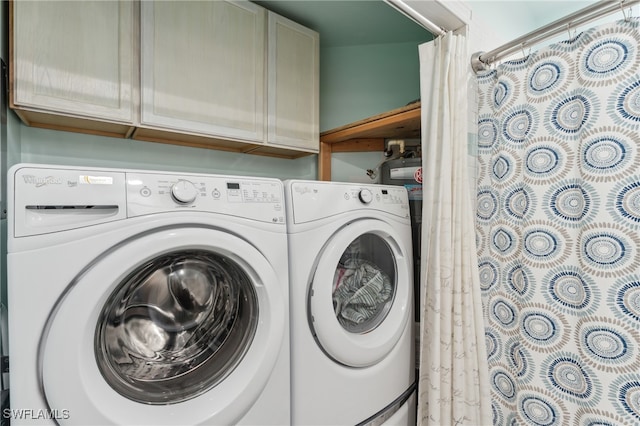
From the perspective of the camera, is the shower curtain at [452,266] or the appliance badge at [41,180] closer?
the appliance badge at [41,180]

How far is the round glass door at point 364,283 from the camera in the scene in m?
1.27

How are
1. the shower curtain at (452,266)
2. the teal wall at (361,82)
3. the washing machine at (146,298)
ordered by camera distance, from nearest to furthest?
1. the washing machine at (146,298)
2. the shower curtain at (452,266)
3. the teal wall at (361,82)

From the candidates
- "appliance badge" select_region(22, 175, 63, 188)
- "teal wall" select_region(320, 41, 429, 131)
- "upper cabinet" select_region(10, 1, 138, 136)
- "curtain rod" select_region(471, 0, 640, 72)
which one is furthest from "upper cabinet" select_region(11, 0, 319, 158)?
"curtain rod" select_region(471, 0, 640, 72)

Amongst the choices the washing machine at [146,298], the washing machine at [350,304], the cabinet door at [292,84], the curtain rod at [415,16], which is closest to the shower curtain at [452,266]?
the curtain rod at [415,16]

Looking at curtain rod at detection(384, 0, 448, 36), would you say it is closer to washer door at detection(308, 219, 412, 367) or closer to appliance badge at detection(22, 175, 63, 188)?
washer door at detection(308, 219, 412, 367)

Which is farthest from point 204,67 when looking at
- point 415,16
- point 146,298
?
point 146,298

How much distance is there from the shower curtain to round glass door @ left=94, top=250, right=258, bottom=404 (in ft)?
2.30

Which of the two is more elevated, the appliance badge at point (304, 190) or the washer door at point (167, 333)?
the appliance badge at point (304, 190)

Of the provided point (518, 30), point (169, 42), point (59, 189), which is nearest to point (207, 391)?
point (59, 189)

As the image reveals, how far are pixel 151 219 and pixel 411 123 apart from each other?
127 centimetres

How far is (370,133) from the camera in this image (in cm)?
182

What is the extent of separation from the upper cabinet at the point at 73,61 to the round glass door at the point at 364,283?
1.02m

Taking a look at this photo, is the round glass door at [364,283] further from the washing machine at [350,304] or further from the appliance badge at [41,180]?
the appliance badge at [41,180]

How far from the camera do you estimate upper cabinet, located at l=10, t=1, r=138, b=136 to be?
40.3 inches
